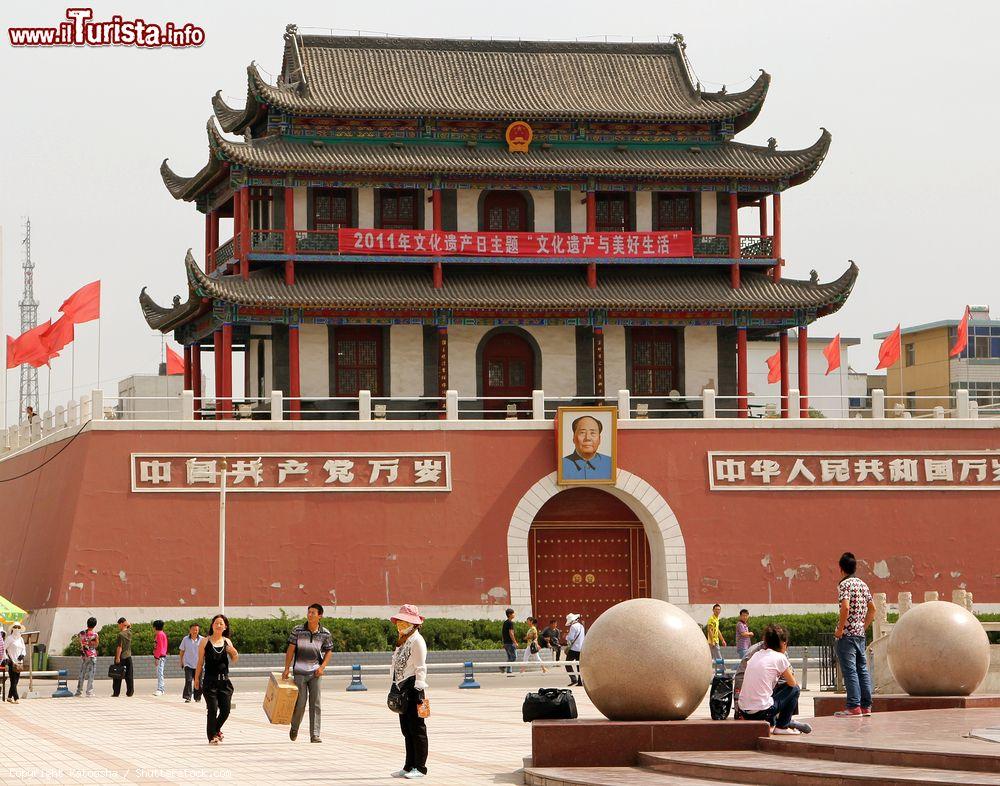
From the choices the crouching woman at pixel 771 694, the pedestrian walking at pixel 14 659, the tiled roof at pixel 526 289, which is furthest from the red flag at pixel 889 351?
the crouching woman at pixel 771 694

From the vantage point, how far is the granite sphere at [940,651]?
1911 cm

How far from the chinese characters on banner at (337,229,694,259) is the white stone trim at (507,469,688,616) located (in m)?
5.80

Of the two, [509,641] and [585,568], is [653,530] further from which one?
[509,641]

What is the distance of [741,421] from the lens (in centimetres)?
3688

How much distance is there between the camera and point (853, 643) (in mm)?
17750

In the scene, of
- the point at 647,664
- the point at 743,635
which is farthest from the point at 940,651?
the point at 743,635

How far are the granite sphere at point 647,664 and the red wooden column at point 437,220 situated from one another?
77.6ft

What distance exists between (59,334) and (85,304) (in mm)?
1073

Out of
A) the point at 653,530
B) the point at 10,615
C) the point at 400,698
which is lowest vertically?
the point at 400,698

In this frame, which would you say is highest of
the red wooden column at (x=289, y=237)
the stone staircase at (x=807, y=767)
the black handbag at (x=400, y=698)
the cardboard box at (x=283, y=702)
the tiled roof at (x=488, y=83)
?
the tiled roof at (x=488, y=83)

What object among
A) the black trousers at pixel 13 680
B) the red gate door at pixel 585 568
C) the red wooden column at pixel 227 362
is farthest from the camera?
the red wooden column at pixel 227 362

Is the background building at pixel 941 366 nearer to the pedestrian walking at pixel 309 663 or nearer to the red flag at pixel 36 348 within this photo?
the red flag at pixel 36 348

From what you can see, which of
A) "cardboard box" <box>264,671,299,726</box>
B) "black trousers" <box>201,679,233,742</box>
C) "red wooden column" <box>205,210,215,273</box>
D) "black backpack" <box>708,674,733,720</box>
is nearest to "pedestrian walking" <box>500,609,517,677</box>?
"red wooden column" <box>205,210,215,273</box>

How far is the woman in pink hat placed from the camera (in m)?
15.5
